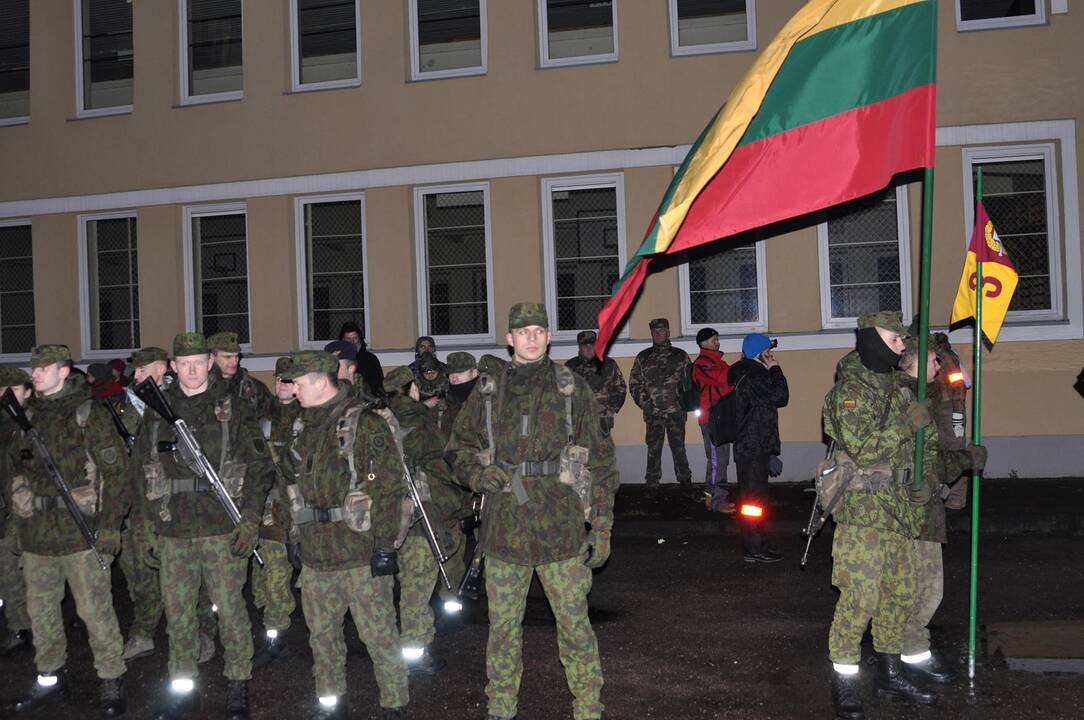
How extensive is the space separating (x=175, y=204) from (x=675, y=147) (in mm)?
7552

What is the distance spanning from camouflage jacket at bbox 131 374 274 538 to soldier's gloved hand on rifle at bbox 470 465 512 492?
1.35m

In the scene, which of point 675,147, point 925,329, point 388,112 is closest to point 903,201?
point 675,147

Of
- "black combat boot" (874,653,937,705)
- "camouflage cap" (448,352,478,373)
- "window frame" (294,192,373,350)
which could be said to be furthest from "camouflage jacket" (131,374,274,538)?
"window frame" (294,192,373,350)

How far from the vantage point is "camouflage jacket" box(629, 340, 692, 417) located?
1293 centimetres

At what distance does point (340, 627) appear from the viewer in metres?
5.35

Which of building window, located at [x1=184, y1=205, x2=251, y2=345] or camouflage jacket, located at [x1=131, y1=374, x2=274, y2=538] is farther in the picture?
building window, located at [x1=184, y1=205, x2=251, y2=345]

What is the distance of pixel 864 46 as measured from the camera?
6.00 m

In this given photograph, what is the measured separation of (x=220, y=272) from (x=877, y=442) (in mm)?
12493

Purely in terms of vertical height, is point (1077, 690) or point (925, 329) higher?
point (925, 329)

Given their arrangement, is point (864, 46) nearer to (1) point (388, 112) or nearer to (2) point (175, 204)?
(1) point (388, 112)

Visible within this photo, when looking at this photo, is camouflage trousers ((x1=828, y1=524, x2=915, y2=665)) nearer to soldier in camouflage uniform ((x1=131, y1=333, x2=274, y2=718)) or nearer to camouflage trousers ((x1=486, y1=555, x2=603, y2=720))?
camouflage trousers ((x1=486, y1=555, x2=603, y2=720))

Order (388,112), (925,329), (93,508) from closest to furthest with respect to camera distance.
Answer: (925,329)
(93,508)
(388,112)

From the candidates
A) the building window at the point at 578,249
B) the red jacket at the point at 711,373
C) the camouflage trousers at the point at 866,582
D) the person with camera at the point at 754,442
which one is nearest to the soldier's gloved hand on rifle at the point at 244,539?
the camouflage trousers at the point at 866,582

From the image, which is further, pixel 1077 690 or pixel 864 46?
pixel 864 46
